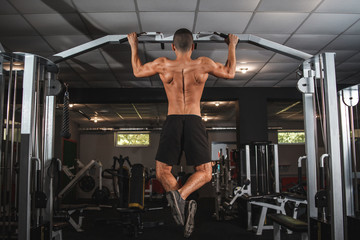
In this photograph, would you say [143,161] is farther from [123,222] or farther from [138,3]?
[138,3]

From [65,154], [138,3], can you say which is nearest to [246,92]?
[138,3]

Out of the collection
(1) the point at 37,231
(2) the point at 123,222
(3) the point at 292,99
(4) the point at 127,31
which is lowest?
(2) the point at 123,222

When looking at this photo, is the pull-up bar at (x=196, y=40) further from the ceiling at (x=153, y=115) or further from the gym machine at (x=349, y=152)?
the ceiling at (x=153, y=115)

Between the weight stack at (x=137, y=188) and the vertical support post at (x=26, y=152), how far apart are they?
299 centimetres

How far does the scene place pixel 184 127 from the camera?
195 centimetres

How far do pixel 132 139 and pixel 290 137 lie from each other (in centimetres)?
656

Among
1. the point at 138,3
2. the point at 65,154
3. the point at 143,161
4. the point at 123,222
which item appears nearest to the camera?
the point at 138,3

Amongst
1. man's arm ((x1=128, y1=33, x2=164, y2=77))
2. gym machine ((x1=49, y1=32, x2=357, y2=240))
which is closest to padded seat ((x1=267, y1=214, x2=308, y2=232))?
gym machine ((x1=49, y1=32, x2=357, y2=240))

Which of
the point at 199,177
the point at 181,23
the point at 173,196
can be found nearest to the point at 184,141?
the point at 199,177

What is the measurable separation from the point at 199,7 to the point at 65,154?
8.82 meters

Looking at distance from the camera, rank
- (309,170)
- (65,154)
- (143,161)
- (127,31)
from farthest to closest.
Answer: (143,161), (65,154), (127,31), (309,170)

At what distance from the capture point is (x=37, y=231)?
2539 millimetres

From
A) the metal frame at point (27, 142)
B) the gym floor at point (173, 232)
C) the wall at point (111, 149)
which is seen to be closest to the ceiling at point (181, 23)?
the metal frame at point (27, 142)

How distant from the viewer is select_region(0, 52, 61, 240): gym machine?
2.32 m
